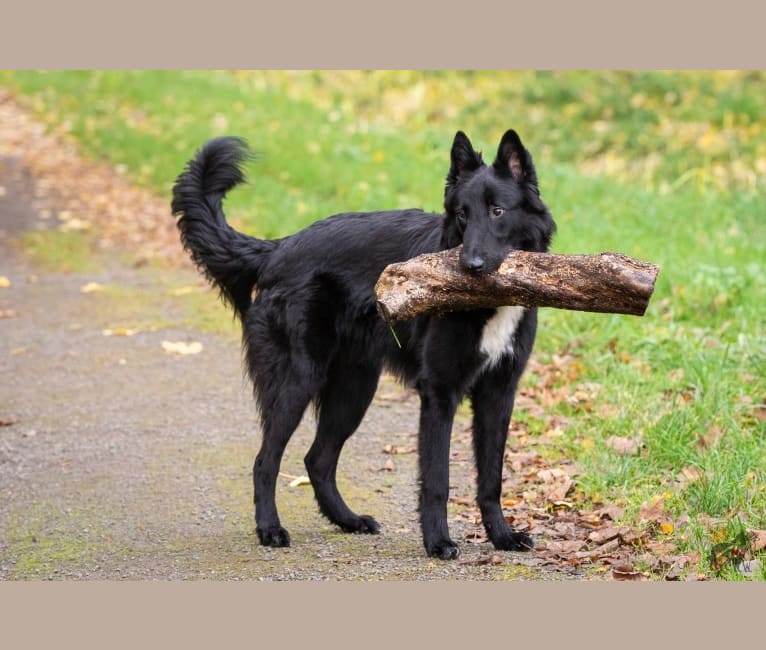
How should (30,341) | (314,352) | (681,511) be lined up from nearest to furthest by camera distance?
1. (681,511)
2. (314,352)
3. (30,341)

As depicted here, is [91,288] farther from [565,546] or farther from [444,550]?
[565,546]

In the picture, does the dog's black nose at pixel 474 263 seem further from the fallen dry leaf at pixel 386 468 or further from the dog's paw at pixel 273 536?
the fallen dry leaf at pixel 386 468

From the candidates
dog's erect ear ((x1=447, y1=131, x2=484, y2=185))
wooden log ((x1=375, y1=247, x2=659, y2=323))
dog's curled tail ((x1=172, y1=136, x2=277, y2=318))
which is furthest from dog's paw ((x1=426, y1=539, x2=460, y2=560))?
dog's curled tail ((x1=172, y1=136, x2=277, y2=318))

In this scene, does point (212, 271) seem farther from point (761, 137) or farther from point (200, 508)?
point (761, 137)

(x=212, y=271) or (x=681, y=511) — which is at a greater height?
(x=212, y=271)

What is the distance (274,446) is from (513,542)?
132 centimetres

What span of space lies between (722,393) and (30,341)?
5907mm

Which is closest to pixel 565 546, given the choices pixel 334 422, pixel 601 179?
pixel 334 422

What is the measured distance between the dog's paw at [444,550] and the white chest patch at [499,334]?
871 mm

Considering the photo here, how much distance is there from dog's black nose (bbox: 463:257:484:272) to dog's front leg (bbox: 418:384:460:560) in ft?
2.25

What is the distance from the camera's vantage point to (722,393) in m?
6.45

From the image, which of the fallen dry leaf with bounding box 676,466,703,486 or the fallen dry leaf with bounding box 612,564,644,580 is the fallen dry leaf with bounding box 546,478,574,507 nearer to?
the fallen dry leaf with bounding box 676,466,703,486

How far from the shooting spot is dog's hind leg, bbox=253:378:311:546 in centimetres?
542

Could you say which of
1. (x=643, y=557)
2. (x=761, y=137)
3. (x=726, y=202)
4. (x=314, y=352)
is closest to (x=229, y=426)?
(x=314, y=352)
